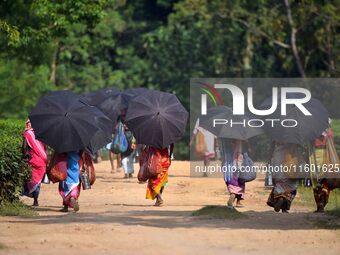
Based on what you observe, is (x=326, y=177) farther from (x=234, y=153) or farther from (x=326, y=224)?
(x=326, y=224)

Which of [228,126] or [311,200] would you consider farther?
[311,200]

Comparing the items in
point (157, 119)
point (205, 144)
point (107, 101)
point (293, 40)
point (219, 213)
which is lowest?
point (219, 213)

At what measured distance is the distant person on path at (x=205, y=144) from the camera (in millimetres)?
27516

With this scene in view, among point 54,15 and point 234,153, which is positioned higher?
point 54,15

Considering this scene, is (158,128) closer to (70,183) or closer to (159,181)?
(159,181)

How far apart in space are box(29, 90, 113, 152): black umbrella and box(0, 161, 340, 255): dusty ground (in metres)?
1.08

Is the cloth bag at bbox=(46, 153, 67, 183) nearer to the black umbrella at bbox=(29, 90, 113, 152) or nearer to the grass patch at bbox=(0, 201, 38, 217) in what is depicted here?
the black umbrella at bbox=(29, 90, 113, 152)

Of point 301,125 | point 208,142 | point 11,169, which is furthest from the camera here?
point 208,142

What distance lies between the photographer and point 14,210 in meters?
17.1

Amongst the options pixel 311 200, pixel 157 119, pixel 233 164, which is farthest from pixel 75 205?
pixel 311 200

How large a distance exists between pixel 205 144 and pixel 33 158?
31.5 ft

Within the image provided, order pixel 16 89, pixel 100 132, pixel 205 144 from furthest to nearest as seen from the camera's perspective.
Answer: pixel 16 89
pixel 205 144
pixel 100 132

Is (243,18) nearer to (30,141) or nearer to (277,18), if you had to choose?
(277,18)

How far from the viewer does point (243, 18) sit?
44094 mm
